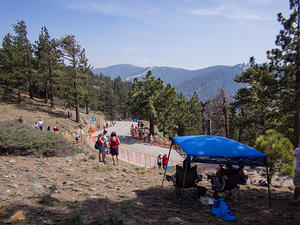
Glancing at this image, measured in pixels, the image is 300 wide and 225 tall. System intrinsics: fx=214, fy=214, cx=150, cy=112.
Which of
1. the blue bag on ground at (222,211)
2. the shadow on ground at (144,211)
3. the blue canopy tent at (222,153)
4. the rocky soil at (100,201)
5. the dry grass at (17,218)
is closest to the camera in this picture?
the dry grass at (17,218)

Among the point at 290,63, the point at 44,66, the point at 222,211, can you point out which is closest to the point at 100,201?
the point at 222,211

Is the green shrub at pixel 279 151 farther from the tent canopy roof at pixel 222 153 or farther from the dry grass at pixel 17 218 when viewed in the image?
the dry grass at pixel 17 218

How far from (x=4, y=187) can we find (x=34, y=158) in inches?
187

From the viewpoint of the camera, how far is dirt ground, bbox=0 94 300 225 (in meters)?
4.71

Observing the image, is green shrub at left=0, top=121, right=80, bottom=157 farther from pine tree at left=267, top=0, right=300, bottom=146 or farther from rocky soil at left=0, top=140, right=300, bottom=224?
pine tree at left=267, top=0, right=300, bottom=146

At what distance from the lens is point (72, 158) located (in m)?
11.9

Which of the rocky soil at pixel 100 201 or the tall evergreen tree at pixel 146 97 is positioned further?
the tall evergreen tree at pixel 146 97

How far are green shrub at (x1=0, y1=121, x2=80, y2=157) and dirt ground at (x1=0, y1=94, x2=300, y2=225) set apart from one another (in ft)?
2.28

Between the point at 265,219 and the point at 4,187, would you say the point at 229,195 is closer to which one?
the point at 265,219

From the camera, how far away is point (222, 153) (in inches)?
249

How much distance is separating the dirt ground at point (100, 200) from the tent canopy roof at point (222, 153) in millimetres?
1386

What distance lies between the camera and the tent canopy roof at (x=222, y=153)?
20.5 feet

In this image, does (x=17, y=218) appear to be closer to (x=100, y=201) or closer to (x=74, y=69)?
(x=100, y=201)

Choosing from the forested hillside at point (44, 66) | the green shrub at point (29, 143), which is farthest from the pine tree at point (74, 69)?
the green shrub at point (29, 143)
